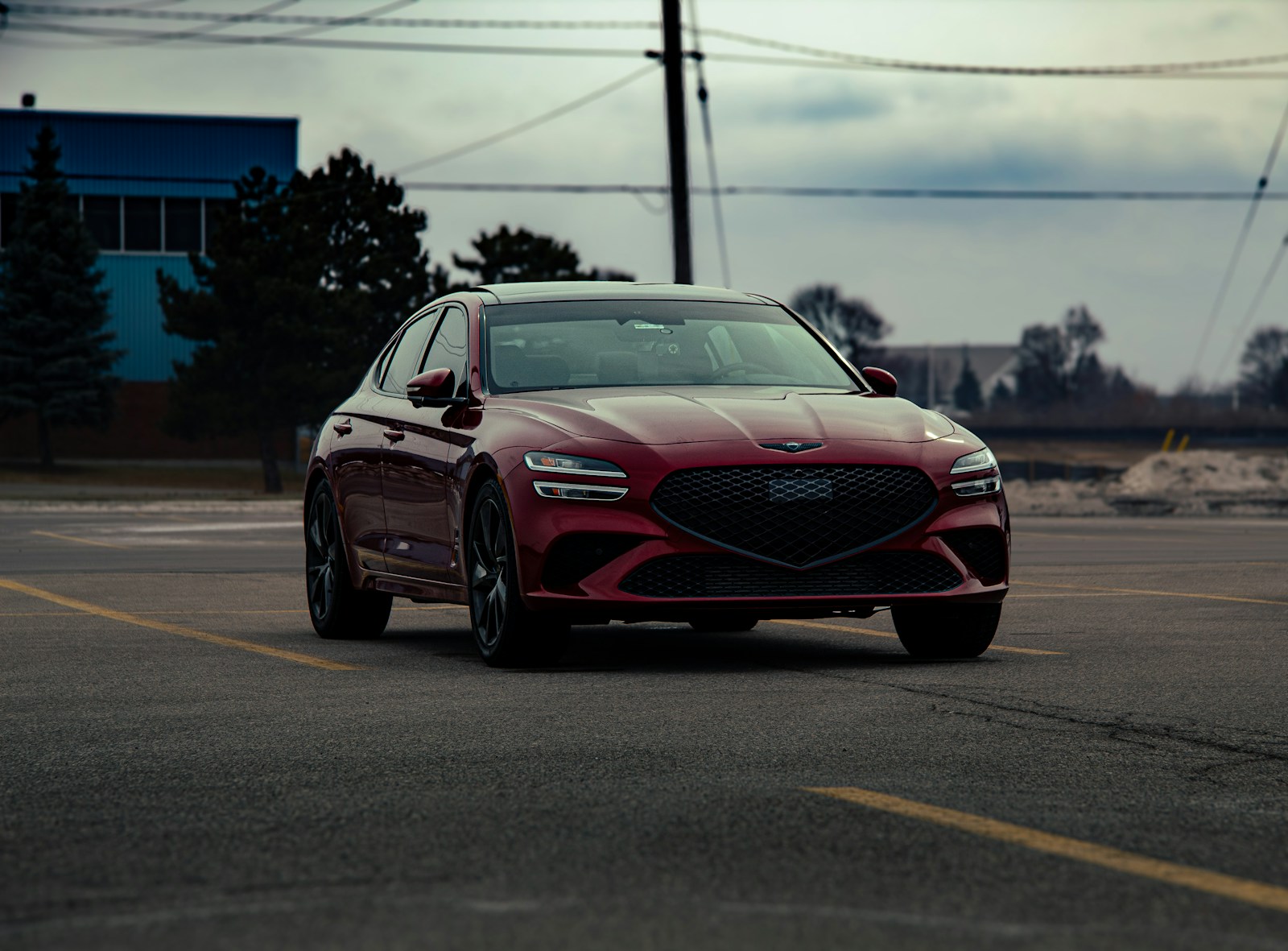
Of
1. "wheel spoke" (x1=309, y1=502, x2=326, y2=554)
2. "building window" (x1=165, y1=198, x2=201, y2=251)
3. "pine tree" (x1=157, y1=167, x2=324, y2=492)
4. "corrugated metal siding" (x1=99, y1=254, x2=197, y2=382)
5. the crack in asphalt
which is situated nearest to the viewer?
the crack in asphalt

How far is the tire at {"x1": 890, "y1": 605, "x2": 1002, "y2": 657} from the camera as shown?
8680 millimetres

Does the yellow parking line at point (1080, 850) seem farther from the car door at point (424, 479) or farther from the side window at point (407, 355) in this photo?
the side window at point (407, 355)

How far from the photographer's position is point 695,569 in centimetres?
812

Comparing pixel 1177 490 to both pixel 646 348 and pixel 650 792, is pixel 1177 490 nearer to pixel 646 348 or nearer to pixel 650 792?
pixel 646 348

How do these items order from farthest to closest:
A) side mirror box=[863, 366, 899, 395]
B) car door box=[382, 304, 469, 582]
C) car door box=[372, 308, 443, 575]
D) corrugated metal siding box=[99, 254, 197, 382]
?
corrugated metal siding box=[99, 254, 197, 382] → car door box=[372, 308, 443, 575] → side mirror box=[863, 366, 899, 395] → car door box=[382, 304, 469, 582]

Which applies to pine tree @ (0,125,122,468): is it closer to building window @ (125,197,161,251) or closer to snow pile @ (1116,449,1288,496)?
building window @ (125,197,161,251)

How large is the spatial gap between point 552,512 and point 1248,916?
463 centimetres

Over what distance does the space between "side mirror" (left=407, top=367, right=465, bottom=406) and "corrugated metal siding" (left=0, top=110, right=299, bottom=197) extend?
5350 cm

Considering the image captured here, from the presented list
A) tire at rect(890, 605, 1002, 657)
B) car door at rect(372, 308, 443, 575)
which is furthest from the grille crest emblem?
car door at rect(372, 308, 443, 575)

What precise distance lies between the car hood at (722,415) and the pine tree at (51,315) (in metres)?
45.9

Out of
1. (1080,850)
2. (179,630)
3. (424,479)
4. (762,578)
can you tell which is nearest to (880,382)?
(762,578)

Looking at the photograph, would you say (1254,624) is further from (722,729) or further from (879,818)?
(879,818)

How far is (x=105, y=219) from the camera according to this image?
61562 mm

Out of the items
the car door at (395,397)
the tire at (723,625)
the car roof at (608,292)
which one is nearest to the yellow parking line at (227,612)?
the car door at (395,397)
